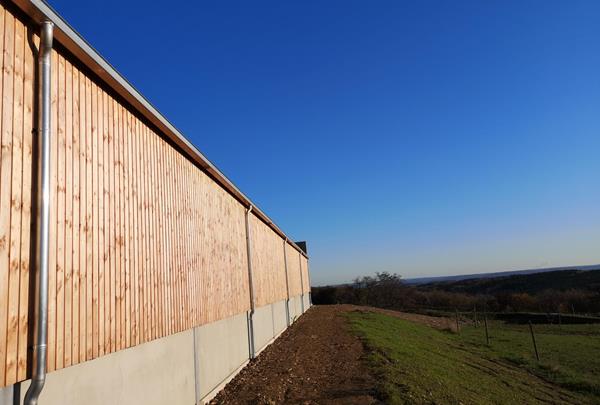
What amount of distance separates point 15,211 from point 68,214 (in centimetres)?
63

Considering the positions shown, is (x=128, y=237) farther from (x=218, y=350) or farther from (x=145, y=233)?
(x=218, y=350)

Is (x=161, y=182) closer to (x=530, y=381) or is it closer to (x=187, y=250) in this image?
(x=187, y=250)

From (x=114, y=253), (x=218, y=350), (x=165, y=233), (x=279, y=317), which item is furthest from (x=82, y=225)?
(x=279, y=317)

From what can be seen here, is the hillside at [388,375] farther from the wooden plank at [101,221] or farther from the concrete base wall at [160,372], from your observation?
the wooden plank at [101,221]

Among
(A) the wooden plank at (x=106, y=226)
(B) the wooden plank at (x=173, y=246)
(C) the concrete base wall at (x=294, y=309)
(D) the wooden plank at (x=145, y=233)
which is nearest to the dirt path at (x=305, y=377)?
(B) the wooden plank at (x=173, y=246)

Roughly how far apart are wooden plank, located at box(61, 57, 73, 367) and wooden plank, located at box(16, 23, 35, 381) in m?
0.43

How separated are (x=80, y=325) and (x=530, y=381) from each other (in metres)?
13.8

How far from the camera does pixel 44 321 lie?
3.51 metres

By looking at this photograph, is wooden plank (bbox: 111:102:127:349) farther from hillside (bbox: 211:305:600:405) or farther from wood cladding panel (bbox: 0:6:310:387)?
hillside (bbox: 211:305:600:405)

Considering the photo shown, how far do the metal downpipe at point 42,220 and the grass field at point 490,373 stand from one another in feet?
17.2

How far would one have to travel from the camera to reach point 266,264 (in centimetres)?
1512

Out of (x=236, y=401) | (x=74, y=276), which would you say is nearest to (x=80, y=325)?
(x=74, y=276)

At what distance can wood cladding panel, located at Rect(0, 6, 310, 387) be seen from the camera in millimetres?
3441

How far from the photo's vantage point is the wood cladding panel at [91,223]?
3.44 m
